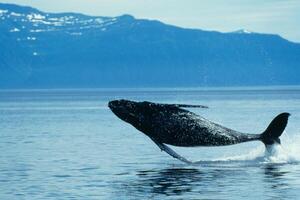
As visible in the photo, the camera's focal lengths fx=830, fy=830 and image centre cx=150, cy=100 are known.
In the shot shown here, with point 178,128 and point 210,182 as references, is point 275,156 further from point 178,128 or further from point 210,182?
point 210,182

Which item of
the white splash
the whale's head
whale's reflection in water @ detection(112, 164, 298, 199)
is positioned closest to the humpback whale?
the whale's head

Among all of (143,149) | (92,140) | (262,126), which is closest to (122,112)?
(143,149)

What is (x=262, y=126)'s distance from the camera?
54.7 meters

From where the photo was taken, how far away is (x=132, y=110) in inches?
973

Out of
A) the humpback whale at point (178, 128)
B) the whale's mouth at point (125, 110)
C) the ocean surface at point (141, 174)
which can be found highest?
the whale's mouth at point (125, 110)

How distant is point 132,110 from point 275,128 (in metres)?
4.24

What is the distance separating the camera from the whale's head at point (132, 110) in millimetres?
24625

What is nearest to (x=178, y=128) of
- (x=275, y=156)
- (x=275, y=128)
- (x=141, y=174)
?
(x=141, y=174)

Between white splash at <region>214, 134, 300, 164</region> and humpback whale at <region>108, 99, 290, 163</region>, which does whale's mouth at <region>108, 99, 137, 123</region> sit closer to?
humpback whale at <region>108, 99, 290, 163</region>

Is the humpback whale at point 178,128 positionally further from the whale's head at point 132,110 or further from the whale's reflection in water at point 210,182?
the whale's reflection in water at point 210,182

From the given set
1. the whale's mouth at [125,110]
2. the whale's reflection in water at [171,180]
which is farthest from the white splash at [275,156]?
the whale's mouth at [125,110]

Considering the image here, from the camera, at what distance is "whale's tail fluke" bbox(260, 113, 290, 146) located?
78.1 ft

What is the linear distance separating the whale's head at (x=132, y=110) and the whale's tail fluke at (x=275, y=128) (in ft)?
11.5

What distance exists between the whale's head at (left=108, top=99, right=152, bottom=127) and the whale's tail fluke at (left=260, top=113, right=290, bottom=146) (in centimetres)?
350
